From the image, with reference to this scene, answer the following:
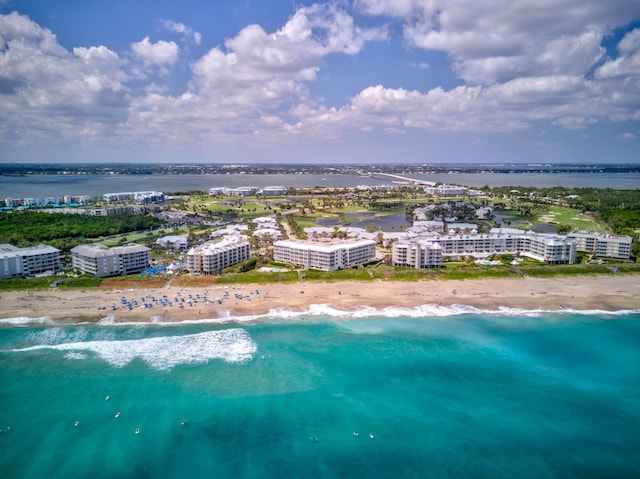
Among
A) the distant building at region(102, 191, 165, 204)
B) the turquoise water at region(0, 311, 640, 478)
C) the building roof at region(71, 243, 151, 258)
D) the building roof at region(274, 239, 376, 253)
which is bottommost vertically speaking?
the turquoise water at region(0, 311, 640, 478)

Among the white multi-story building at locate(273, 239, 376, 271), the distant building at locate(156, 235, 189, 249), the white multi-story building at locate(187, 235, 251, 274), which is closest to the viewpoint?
the white multi-story building at locate(187, 235, 251, 274)

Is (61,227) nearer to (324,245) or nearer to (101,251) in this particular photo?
(101,251)

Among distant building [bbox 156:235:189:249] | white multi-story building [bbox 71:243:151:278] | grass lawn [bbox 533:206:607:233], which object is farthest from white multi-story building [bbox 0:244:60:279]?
grass lawn [bbox 533:206:607:233]

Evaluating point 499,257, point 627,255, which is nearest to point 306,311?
point 499,257

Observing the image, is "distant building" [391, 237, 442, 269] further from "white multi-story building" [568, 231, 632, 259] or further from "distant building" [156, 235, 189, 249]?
"distant building" [156, 235, 189, 249]

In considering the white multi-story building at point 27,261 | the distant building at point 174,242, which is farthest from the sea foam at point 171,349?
the distant building at point 174,242

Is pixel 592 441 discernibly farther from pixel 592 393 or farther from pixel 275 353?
pixel 275 353
